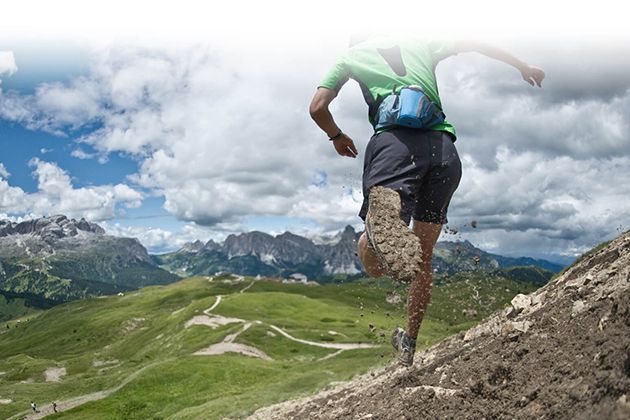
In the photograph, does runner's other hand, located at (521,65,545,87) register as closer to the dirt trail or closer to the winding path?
the winding path

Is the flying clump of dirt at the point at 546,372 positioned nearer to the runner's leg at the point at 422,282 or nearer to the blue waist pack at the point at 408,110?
the runner's leg at the point at 422,282

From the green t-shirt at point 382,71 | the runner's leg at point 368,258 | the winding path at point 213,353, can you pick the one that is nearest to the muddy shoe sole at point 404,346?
the runner's leg at point 368,258

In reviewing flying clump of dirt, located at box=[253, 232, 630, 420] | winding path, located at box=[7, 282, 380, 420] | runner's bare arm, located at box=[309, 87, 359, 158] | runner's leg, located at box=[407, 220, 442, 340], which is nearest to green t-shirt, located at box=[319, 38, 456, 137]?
runner's bare arm, located at box=[309, 87, 359, 158]

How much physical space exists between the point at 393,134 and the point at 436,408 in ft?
14.3

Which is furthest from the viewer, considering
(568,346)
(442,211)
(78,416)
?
(78,416)

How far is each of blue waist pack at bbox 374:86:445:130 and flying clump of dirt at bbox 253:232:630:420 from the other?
3509 millimetres

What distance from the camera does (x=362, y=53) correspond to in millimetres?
7469

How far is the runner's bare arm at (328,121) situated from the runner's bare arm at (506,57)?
90.6 inches

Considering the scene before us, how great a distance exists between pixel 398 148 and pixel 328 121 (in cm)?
122

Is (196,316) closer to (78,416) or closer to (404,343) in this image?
(78,416)

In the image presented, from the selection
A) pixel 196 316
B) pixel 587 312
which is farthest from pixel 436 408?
pixel 196 316

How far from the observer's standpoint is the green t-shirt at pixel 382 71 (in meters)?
7.36

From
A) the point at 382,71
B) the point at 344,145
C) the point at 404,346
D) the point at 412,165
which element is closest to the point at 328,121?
the point at 344,145

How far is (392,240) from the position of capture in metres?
6.86
